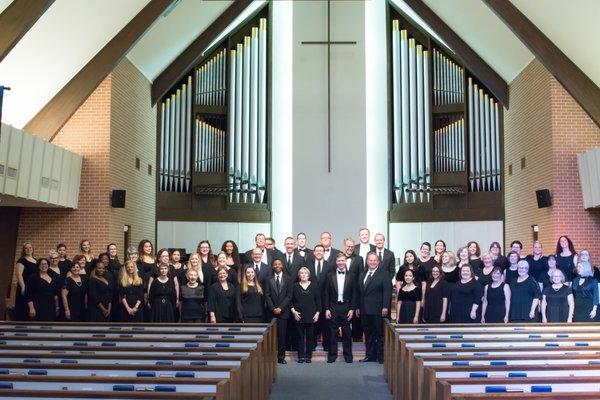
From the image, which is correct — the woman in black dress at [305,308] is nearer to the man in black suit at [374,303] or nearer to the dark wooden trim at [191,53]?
the man in black suit at [374,303]

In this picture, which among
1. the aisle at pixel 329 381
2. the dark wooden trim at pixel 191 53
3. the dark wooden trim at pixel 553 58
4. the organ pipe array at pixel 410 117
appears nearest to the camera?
the aisle at pixel 329 381

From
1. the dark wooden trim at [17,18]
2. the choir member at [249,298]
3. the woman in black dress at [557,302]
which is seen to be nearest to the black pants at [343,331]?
the choir member at [249,298]

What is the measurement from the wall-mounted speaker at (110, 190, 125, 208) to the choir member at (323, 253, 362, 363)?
3.47 meters

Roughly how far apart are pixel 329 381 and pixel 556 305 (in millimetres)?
2406

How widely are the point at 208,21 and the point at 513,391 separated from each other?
31.9 ft

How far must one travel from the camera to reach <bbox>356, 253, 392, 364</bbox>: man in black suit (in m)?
8.21

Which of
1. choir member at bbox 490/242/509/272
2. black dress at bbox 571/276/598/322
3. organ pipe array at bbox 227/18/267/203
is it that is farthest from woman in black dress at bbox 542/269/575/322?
organ pipe array at bbox 227/18/267/203

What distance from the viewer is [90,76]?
390 inches

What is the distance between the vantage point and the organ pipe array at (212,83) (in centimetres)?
1322

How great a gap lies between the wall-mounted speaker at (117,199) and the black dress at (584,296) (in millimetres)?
5836

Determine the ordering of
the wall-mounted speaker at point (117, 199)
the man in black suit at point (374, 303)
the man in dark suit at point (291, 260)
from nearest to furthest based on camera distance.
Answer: the man in black suit at point (374, 303)
the man in dark suit at point (291, 260)
the wall-mounted speaker at point (117, 199)

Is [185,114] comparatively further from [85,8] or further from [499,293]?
[499,293]

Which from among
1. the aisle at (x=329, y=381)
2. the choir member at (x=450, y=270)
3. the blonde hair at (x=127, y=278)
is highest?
the choir member at (x=450, y=270)

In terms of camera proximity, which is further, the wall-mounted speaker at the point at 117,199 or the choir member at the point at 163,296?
the wall-mounted speaker at the point at 117,199
